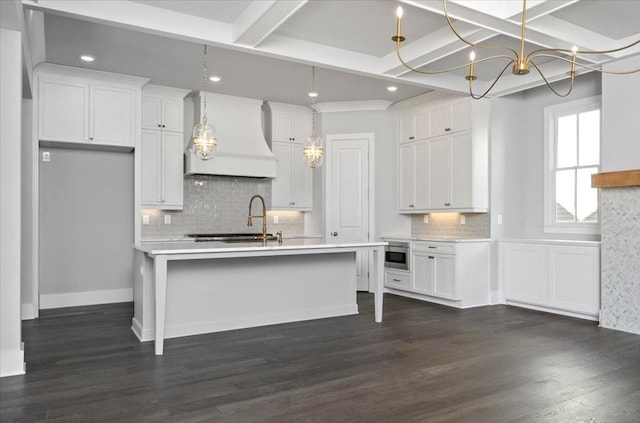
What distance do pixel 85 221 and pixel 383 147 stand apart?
433 cm

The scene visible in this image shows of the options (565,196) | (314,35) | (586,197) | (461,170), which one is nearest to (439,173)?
(461,170)

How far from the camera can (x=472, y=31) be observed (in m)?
4.23

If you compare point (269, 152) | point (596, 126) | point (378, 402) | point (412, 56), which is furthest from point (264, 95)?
point (378, 402)

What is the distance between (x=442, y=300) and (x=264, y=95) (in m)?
3.76

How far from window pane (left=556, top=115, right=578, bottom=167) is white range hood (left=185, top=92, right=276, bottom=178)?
383cm

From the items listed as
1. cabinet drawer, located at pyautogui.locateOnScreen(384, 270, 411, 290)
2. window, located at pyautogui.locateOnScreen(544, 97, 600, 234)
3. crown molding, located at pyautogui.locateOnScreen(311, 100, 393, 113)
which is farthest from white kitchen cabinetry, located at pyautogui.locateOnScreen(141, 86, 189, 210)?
window, located at pyautogui.locateOnScreen(544, 97, 600, 234)

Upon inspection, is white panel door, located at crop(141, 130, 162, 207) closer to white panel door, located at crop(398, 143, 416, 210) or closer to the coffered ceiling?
the coffered ceiling

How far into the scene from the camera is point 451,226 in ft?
21.9

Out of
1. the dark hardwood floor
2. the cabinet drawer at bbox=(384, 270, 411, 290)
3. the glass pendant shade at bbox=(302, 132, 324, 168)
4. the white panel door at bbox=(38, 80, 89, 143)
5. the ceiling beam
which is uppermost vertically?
the ceiling beam

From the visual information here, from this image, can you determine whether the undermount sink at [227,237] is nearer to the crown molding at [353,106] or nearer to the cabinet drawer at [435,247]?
the cabinet drawer at [435,247]

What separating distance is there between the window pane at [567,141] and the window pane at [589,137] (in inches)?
2.7

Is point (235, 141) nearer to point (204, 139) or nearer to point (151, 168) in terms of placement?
point (151, 168)

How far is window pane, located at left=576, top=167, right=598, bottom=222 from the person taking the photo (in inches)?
215

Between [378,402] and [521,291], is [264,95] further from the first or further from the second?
[378,402]
